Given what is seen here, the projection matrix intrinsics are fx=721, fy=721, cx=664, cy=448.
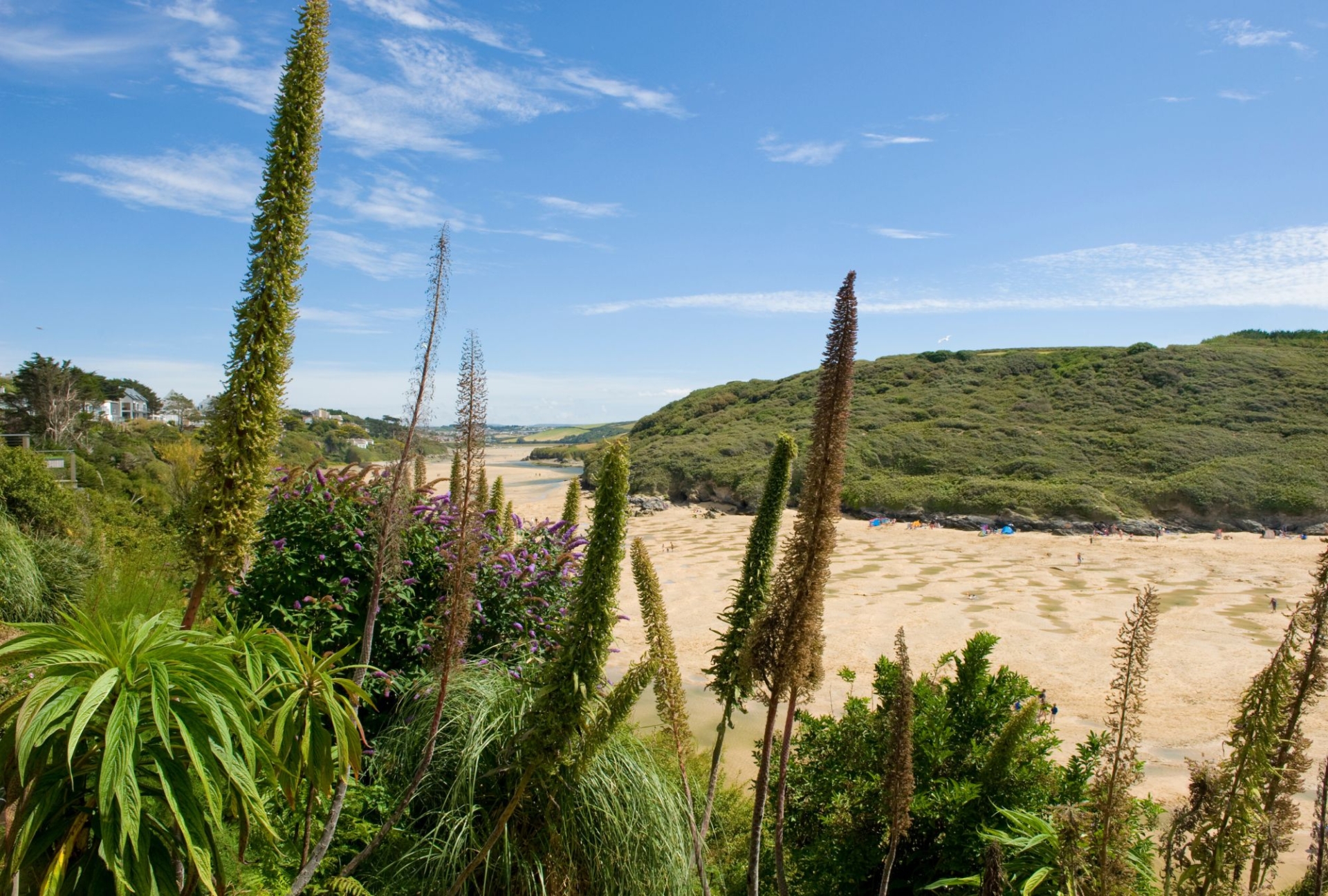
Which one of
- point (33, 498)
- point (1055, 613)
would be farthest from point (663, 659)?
point (1055, 613)

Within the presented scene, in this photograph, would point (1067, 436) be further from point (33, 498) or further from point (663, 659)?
point (663, 659)

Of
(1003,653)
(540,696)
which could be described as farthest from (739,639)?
(1003,653)

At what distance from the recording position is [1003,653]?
19406 millimetres

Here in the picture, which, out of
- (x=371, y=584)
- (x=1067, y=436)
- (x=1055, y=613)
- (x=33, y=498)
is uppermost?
(x=1067, y=436)

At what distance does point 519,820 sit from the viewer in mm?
4668

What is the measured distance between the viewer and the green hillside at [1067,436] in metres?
49.8

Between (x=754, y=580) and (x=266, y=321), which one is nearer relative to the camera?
(x=266, y=321)

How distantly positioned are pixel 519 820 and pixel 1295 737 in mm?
4206

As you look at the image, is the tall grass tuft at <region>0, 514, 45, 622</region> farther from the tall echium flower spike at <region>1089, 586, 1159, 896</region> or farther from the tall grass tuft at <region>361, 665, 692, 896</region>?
the tall echium flower spike at <region>1089, 586, 1159, 896</region>

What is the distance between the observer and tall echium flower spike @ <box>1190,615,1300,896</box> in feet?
8.97

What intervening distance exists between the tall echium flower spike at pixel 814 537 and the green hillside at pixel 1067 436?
34522 mm

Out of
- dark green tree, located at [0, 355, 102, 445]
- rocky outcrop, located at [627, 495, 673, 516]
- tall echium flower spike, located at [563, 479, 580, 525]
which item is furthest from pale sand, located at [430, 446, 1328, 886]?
dark green tree, located at [0, 355, 102, 445]

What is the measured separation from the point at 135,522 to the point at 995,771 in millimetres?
21896

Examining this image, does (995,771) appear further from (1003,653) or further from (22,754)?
(1003,653)
